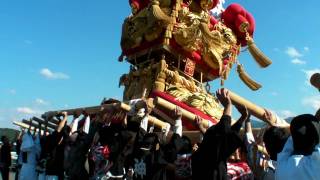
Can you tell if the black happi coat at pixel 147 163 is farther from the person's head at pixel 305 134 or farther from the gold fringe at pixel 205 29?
the gold fringe at pixel 205 29

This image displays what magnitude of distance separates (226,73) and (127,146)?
19.1ft

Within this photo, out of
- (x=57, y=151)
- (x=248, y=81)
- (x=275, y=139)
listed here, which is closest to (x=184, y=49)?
(x=248, y=81)

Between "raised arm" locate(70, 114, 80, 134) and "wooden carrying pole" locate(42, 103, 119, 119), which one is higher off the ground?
"wooden carrying pole" locate(42, 103, 119, 119)

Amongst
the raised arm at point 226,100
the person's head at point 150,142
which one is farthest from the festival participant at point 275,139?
the person's head at point 150,142

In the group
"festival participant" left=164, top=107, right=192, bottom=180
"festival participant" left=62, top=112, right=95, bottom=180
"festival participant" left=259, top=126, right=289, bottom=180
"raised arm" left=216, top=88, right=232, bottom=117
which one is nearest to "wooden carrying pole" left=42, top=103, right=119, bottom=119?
"festival participant" left=62, top=112, right=95, bottom=180

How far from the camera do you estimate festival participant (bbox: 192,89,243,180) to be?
11.3 feet

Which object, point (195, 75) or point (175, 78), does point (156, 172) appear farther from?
point (195, 75)

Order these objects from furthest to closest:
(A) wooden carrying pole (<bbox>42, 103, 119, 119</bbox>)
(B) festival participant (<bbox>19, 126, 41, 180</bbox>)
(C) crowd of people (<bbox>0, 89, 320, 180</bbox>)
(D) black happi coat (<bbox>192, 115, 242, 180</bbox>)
Result: (B) festival participant (<bbox>19, 126, 41, 180</bbox>), (A) wooden carrying pole (<bbox>42, 103, 119, 119</bbox>), (D) black happi coat (<bbox>192, 115, 242, 180</bbox>), (C) crowd of people (<bbox>0, 89, 320, 180</bbox>)

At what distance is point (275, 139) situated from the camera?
10.6 feet

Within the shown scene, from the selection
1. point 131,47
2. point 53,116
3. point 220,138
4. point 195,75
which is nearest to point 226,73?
point 195,75

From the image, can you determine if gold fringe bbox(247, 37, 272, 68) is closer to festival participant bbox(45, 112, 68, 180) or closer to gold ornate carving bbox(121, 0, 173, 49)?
gold ornate carving bbox(121, 0, 173, 49)

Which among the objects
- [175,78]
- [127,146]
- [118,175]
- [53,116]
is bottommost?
[118,175]

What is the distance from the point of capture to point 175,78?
30.0ft

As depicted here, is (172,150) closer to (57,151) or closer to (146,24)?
(57,151)
